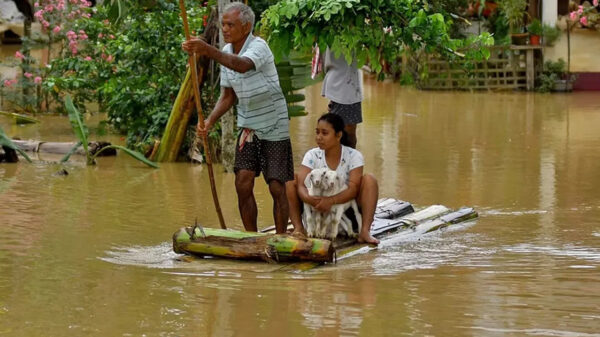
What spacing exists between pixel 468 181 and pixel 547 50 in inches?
488

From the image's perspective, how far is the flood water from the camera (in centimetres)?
565

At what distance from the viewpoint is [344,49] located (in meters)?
9.36

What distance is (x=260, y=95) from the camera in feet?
24.8

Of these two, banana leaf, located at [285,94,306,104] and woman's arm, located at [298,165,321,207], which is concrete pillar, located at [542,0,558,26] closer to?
banana leaf, located at [285,94,306,104]

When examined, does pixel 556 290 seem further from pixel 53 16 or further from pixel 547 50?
pixel 547 50

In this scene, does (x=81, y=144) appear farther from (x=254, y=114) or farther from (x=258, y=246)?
(x=258, y=246)

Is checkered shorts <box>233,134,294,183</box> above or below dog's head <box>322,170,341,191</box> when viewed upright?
above

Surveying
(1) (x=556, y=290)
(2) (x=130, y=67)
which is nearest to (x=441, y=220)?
(1) (x=556, y=290)

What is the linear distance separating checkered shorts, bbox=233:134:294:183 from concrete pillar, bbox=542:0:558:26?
15963 mm

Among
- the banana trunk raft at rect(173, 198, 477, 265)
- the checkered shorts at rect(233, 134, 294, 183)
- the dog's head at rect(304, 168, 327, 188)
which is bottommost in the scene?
the banana trunk raft at rect(173, 198, 477, 265)

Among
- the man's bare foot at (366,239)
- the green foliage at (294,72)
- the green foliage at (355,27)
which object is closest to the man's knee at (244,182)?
the man's bare foot at (366,239)

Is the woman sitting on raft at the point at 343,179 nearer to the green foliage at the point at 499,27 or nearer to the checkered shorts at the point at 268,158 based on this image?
the checkered shorts at the point at 268,158

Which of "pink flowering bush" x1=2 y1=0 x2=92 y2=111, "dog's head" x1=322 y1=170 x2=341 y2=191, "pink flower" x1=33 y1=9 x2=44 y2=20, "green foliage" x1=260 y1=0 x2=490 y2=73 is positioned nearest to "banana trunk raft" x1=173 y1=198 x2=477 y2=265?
"dog's head" x1=322 y1=170 x2=341 y2=191

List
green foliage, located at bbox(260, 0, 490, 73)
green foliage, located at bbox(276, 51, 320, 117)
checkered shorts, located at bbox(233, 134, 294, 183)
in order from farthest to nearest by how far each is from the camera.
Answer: green foliage, located at bbox(276, 51, 320, 117) → green foliage, located at bbox(260, 0, 490, 73) → checkered shorts, located at bbox(233, 134, 294, 183)
